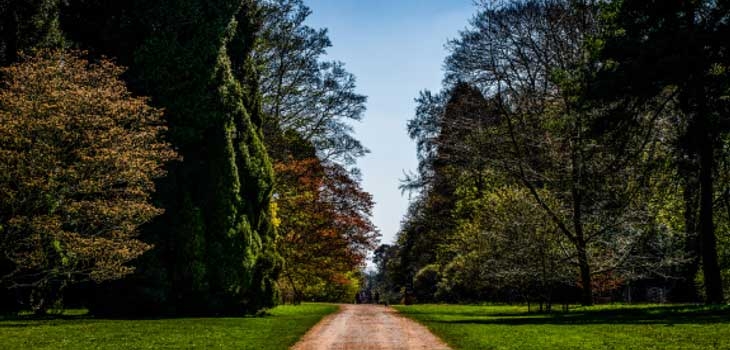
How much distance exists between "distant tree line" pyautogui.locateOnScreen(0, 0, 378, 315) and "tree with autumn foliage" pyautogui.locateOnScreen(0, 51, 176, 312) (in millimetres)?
58

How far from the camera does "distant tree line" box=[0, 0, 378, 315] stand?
1839 centimetres

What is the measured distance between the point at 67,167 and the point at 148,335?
6.58 metres

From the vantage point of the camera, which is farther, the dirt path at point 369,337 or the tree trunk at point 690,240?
the tree trunk at point 690,240

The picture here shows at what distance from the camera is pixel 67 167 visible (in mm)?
19000

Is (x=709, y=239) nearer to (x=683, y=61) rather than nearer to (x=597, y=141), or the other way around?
(x=597, y=141)

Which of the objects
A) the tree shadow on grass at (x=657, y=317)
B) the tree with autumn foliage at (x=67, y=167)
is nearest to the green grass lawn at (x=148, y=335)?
the tree with autumn foliage at (x=67, y=167)

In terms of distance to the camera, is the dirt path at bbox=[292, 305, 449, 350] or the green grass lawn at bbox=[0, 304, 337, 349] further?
the dirt path at bbox=[292, 305, 449, 350]

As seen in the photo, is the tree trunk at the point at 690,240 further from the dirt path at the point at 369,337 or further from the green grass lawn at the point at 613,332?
the dirt path at the point at 369,337

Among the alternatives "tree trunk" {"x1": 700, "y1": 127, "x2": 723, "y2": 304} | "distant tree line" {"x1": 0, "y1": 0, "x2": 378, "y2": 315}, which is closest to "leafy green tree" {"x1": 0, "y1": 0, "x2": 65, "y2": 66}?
"distant tree line" {"x1": 0, "y1": 0, "x2": 378, "y2": 315}

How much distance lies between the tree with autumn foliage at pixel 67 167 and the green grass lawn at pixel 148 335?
6.70ft

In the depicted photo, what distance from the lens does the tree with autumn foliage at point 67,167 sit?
703 inches

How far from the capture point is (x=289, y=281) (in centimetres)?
4231

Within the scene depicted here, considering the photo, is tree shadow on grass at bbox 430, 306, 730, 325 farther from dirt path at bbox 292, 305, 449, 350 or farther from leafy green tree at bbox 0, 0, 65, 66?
leafy green tree at bbox 0, 0, 65, 66

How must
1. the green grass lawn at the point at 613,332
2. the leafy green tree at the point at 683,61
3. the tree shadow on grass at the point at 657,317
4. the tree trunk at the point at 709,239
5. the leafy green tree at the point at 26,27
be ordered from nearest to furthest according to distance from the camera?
the green grass lawn at the point at 613,332 < the tree shadow on grass at the point at 657,317 < the leafy green tree at the point at 683,61 < the tree trunk at the point at 709,239 < the leafy green tree at the point at 26,27
